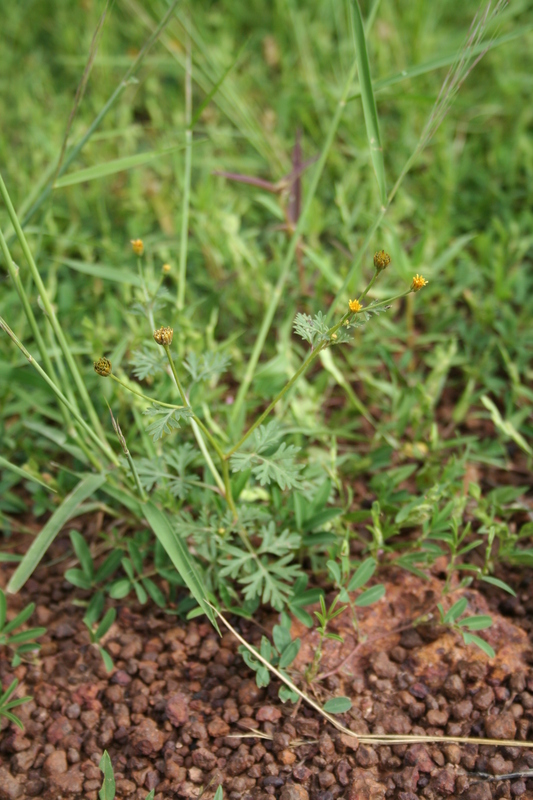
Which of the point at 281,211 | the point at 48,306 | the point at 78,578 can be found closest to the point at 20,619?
the point at 78,578

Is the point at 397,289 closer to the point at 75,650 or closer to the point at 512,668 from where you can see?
the point at 512,668

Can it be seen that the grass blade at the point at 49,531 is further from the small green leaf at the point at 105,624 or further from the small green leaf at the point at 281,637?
the small green leaf at the point at 281,637

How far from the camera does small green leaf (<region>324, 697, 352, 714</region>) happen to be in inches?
52.6

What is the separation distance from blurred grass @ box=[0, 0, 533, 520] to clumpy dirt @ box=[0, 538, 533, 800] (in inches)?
16.9

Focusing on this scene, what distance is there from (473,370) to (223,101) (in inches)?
51.2

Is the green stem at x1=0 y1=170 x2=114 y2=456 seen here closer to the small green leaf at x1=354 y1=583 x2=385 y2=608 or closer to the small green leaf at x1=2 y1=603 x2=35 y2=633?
→ the small green leaf at x1=2 y1=603 x2=35 y2=633

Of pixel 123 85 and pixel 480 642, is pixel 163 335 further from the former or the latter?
pixel 480 642

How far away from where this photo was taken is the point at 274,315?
214cm

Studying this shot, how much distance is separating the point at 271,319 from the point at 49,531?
804 millimetres

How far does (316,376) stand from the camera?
2045 mm

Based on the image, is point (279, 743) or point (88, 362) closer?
point (279, 743)

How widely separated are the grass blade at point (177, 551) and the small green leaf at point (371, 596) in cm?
32

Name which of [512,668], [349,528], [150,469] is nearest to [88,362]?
[150,469]

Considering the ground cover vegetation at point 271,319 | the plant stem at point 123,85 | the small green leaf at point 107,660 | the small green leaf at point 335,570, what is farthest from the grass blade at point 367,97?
the small green leaf at point 107,660
